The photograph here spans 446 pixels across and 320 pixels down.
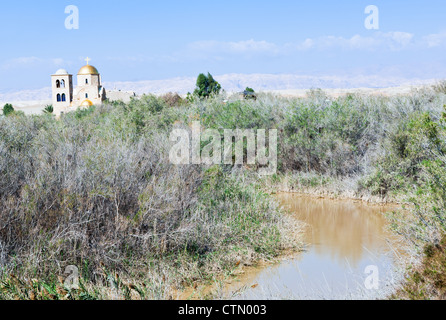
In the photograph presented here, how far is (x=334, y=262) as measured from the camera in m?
8.85

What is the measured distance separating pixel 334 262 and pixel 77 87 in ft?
202

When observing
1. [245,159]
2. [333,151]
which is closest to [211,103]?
[245,159]

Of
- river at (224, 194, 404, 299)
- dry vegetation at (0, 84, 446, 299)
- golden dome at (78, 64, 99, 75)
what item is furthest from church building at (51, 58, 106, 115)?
river at (224, 194, 404, 299)

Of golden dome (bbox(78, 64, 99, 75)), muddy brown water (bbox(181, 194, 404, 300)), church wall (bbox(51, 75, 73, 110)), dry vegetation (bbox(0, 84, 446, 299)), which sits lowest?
muddy brown water (bbox(181, 194, 404, 300))

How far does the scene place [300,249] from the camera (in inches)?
363

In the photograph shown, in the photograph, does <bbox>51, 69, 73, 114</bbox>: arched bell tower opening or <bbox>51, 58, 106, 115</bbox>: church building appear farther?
<bbox>51, 69, 73, 114</bbox>: arched bell tower opening

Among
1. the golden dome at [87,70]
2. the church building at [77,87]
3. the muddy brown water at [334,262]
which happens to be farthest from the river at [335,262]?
the golden dome at [87,70]

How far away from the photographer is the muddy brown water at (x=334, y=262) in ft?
21.6

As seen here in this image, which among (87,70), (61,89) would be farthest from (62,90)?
(87,70)

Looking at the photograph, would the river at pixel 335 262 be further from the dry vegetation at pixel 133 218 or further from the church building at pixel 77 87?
the church building at pixel 77 87

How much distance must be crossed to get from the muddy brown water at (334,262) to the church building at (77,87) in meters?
55.0

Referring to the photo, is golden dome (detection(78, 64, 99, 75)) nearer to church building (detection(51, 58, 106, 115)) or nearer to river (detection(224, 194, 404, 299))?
church building (detection(51, 58, 106, 115))

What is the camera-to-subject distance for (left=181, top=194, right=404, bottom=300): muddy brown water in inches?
259

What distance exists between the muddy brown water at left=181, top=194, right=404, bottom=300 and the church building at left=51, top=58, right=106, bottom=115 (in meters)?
55.0
